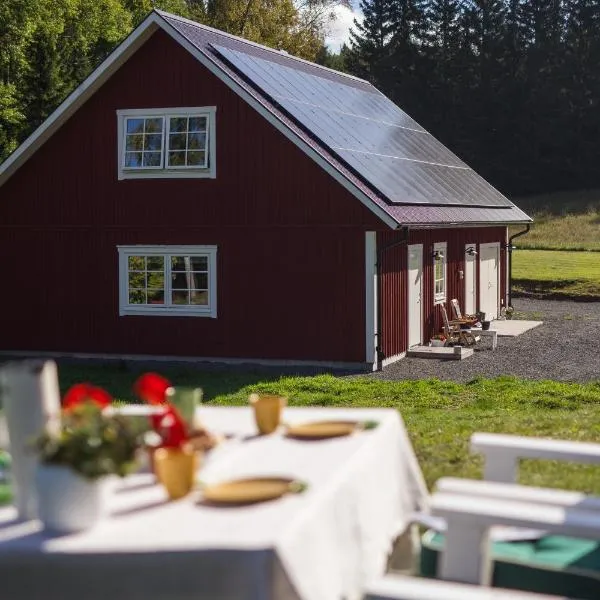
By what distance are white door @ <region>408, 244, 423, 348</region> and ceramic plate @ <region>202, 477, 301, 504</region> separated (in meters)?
13.9

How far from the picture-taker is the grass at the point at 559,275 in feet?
95.3

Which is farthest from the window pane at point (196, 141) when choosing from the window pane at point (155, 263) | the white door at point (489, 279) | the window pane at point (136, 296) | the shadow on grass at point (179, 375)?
the white door at point (489, 279)

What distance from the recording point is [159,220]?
17672 millimetres

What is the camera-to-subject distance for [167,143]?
1748 centimetres

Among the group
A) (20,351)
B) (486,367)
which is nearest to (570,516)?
(486,367)

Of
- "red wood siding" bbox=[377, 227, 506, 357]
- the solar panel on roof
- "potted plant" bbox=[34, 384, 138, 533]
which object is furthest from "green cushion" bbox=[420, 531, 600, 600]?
"red wood siding" bbox=[377, 227, 506, 357]

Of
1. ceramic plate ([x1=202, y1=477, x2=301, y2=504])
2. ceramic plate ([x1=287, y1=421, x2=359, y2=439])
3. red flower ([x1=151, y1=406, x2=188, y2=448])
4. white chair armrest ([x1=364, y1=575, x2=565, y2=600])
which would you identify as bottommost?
white chair armrest ([x1=364, y1=575, x2=565, y2=600])

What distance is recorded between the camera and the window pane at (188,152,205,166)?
56.7 feet

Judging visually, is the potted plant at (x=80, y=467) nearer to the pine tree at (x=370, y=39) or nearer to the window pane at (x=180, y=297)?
the window pane at (x=180, y=297)

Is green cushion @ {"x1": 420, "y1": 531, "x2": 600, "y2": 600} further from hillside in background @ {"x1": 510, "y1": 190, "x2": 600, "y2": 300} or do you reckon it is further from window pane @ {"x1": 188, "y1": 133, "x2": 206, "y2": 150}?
hillside in background @ {"x1": 510, "y1": 190, "x2": 600, "y2": 300}

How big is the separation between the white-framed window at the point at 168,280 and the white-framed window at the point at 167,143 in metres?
1.36

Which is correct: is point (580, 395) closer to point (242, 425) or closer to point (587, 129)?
point (242, 425)

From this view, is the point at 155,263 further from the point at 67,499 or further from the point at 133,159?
the point at 67,499

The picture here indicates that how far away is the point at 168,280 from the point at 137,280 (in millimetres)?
663
